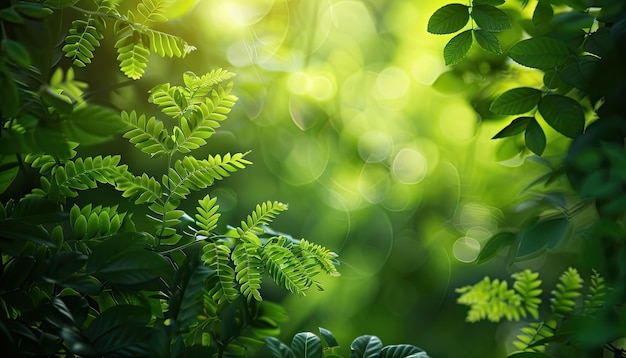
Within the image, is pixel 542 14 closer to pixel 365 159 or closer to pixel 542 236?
pixel 542 236

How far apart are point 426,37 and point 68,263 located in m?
1.03

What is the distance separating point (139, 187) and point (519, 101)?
0.44 metres

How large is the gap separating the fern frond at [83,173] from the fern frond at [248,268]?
0.14m

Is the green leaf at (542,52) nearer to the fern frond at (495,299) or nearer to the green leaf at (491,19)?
the green leaf at (491,19)

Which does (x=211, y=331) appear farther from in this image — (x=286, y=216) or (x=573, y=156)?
(x=286, y=216)

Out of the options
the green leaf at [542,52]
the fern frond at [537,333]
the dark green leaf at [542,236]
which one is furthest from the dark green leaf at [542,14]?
the fern frond at [537,333]

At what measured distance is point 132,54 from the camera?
0.57 meters

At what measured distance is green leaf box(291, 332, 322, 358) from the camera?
0.55m

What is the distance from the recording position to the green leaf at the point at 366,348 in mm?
549

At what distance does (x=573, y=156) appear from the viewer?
62 centimetres

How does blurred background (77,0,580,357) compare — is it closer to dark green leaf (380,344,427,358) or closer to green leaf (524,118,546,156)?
green leaf (524,118,546,156)

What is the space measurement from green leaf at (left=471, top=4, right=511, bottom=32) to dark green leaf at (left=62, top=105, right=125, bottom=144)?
0.38 m

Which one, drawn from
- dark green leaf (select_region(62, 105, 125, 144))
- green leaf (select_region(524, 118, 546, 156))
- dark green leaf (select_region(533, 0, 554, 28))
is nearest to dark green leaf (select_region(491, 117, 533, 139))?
green leaf (select_region(524, 118, 546, 156))

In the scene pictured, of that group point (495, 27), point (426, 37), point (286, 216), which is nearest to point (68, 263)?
point (495, 27)
